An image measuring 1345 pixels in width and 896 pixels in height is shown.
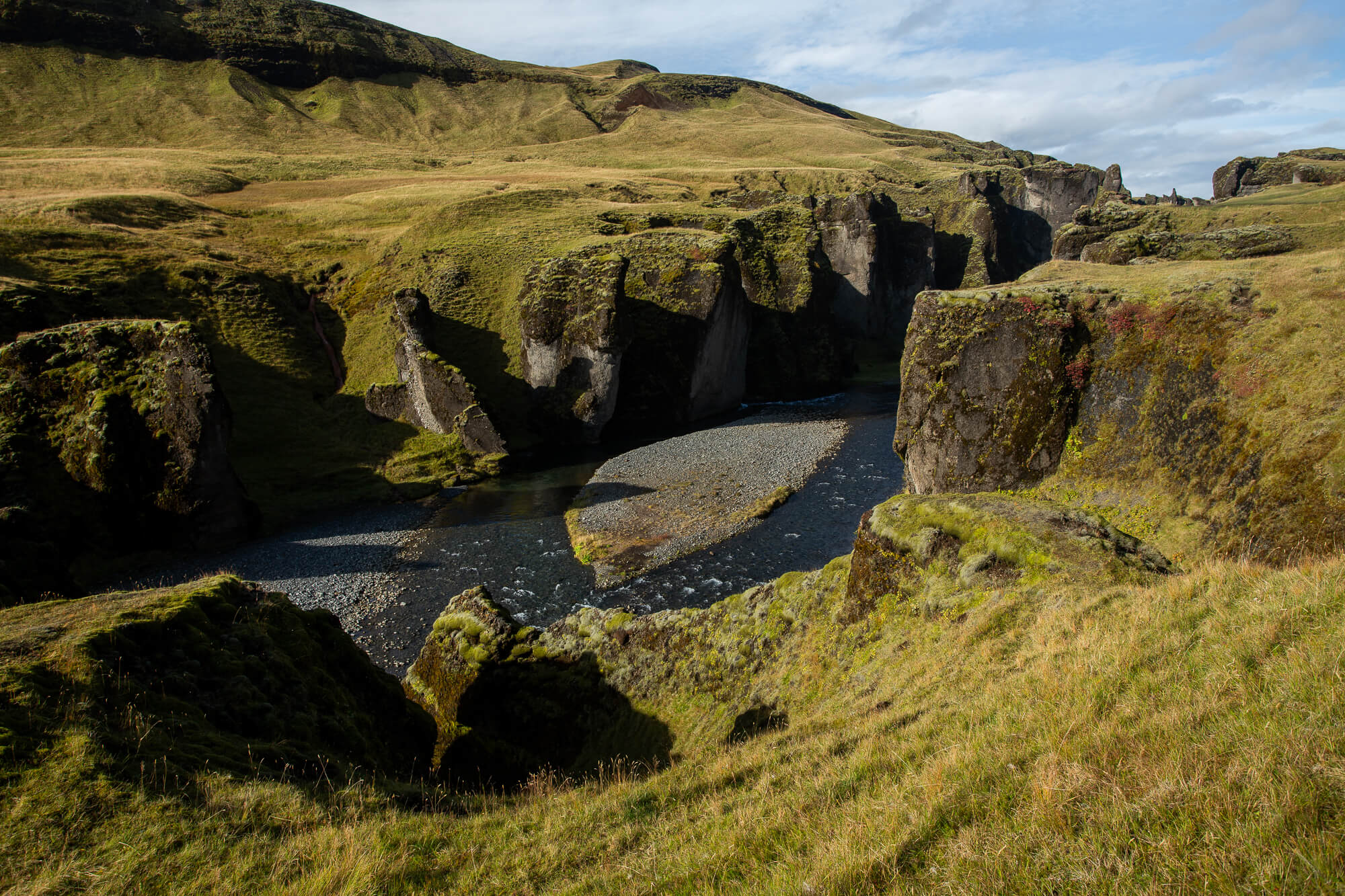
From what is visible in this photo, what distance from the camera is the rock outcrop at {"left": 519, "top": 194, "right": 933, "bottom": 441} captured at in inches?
1849

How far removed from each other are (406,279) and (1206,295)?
54645 mm

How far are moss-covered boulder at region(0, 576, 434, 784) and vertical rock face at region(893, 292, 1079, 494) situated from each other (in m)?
21.2

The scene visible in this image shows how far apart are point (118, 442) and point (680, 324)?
35.5 metres

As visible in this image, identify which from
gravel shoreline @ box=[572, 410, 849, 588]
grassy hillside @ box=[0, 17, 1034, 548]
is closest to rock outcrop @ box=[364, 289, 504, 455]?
grassy hillside @ box=[0, 17, 1034, 548]

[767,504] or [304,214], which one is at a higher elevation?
[304,214]

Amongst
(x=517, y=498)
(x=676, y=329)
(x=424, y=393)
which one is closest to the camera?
(x=517, y=498)

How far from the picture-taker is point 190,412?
30609mm

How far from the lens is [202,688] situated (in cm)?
875

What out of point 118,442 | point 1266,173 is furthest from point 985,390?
point 1266,173

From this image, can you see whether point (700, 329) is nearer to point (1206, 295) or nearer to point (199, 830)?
point (1206, 295)

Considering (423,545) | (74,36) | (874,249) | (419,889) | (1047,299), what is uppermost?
(74,36)

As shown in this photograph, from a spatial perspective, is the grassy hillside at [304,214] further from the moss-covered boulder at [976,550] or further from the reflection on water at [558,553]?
the moss-covered boulder at [976,550]

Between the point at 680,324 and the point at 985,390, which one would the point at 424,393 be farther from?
the point at 985,390

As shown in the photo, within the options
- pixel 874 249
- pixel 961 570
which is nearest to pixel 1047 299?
pixel 961 570
